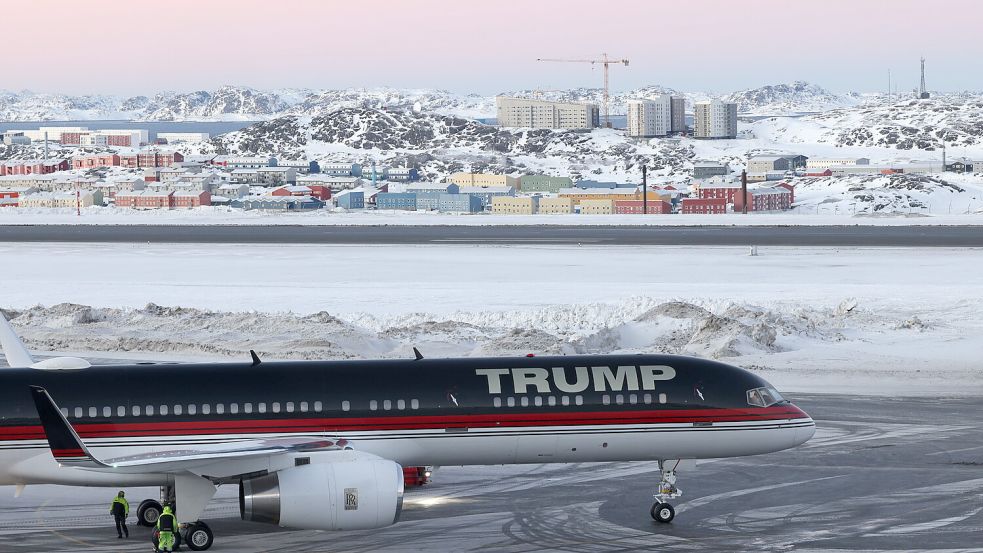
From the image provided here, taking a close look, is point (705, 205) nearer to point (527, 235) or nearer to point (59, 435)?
point (527, 235)

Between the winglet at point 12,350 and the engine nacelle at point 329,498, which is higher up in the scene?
the winglet at point 12,350

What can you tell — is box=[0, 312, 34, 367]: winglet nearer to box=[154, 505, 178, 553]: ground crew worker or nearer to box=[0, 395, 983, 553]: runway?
box=[0, 395, 983, 553]: runway

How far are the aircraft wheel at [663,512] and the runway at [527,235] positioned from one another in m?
78.4

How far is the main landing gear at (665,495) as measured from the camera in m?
30.2

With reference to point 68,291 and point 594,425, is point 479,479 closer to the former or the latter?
point 594,425

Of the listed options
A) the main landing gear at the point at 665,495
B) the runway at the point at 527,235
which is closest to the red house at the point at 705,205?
the runway at the point at 527,235

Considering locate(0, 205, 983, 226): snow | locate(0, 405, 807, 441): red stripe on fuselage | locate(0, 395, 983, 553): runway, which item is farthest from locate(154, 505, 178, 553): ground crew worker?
locate(0, 205, 983, 226): snow

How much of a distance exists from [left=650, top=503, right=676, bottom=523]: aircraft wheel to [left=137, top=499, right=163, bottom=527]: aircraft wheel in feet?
40.3

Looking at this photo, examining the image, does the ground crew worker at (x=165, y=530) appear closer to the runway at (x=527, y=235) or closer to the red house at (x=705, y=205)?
the runway at (x=527, y=235)

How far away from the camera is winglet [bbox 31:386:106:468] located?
25.6 meters

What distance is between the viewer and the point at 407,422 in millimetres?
29406

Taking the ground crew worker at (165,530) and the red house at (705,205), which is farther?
the red house at (705,205)

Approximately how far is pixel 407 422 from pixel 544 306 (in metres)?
39.9

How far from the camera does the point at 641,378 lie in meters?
30.3
